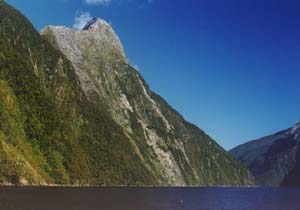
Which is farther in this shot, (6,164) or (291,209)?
(6,164)

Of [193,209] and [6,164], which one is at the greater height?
[6,164]

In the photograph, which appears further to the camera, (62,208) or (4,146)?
(4,146)

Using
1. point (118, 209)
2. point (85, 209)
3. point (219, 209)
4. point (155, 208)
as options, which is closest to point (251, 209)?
point (219, 209)

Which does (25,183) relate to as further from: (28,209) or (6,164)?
(28,209)

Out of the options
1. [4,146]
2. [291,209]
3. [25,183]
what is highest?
[4,146]

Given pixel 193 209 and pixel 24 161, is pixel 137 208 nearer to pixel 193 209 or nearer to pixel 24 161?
pixel 193 209

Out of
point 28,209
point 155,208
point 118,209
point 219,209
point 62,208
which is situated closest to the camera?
point 28,209

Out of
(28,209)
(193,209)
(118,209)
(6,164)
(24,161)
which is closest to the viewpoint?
(28,209)

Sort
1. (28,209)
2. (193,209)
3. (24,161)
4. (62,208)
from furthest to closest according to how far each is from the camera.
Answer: (24,161) → (193,209) → (62,208) → (28,209)

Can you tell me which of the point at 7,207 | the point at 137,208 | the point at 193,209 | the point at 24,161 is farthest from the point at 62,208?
the point at 24,161
